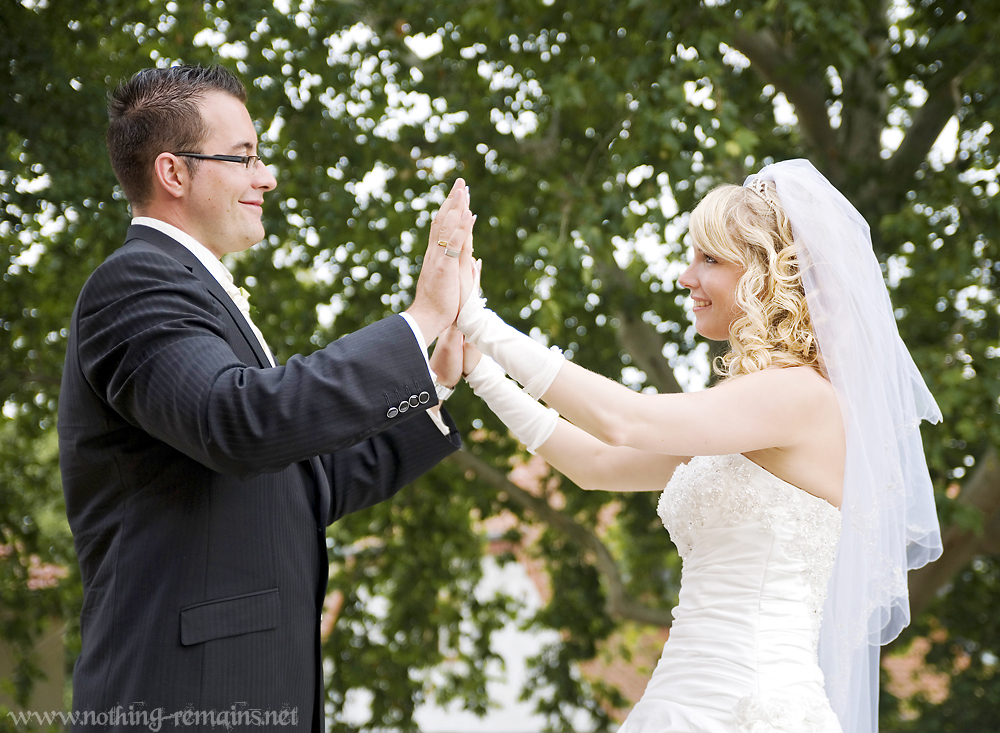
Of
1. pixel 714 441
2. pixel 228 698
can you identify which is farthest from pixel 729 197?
pixel 228 698

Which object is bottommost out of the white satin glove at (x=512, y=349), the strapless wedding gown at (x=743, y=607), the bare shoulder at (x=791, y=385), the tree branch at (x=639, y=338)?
the strapless wedding gown at (x=743, y=607)

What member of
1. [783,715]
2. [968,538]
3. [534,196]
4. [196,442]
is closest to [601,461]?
[783,715]

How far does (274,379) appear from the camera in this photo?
172 centimetres

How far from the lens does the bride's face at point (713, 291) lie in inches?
105

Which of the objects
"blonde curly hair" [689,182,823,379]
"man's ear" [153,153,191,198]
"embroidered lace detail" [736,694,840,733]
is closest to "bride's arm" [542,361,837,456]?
"blonde curly hair" [689,182,823,379]

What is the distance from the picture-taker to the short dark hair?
217 cm

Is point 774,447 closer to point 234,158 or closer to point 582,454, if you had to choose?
point 582,454

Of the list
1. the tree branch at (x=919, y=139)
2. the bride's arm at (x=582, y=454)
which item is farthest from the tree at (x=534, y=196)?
the bride's arm at (x=582, y=454)

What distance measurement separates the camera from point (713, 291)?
2.70 m

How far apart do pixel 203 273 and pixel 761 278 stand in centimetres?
151

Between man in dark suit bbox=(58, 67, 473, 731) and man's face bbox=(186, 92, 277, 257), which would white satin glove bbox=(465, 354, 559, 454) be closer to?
man in dark suit bbox=(58, 67, 473, 731)

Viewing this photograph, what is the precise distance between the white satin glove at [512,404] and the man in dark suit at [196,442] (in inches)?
27.2

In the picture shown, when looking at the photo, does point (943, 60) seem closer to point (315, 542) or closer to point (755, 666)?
point (755, 666)

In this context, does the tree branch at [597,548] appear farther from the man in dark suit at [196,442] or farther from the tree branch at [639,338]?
the man in dark suit at [196,442]
